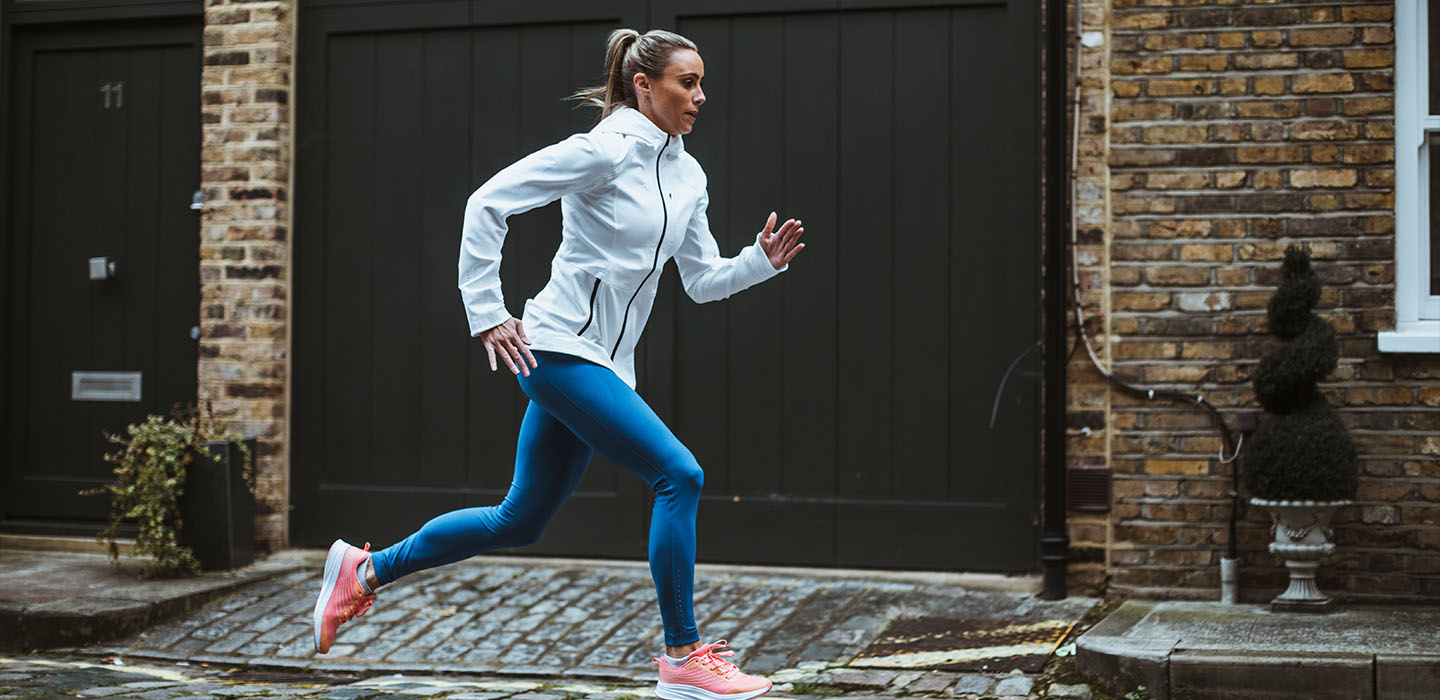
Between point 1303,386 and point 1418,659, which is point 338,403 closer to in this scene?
point 1303,386

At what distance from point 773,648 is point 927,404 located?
1.43 meters

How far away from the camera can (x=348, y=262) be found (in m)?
6.79

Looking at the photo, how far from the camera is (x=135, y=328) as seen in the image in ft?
23.1

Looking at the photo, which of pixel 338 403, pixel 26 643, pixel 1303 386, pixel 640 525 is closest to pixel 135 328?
pixel 338 403

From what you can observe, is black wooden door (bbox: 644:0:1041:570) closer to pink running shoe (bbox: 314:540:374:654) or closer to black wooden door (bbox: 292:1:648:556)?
black wooden door (bbox: 292:1:648:556)

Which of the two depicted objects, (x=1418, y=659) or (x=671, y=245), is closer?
(x=671, y=245)

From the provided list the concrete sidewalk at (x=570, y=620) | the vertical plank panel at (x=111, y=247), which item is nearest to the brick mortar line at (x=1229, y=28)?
the concrete sidewalk at (x=570, y=620)

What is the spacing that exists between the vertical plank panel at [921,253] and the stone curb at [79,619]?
296cm

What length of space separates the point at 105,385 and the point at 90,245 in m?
0.68

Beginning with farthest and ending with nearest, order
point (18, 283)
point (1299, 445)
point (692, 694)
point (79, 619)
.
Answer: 1. point (18, 283)
2. point (79, 619)
3. point (1299, 445)
4. point (692, 694)

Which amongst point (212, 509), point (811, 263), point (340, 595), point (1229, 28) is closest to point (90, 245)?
point (212, 509)

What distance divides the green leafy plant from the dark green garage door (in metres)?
0.65

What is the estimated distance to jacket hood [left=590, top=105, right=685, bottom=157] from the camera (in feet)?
12.3

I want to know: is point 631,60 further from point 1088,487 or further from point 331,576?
point 1088,487
